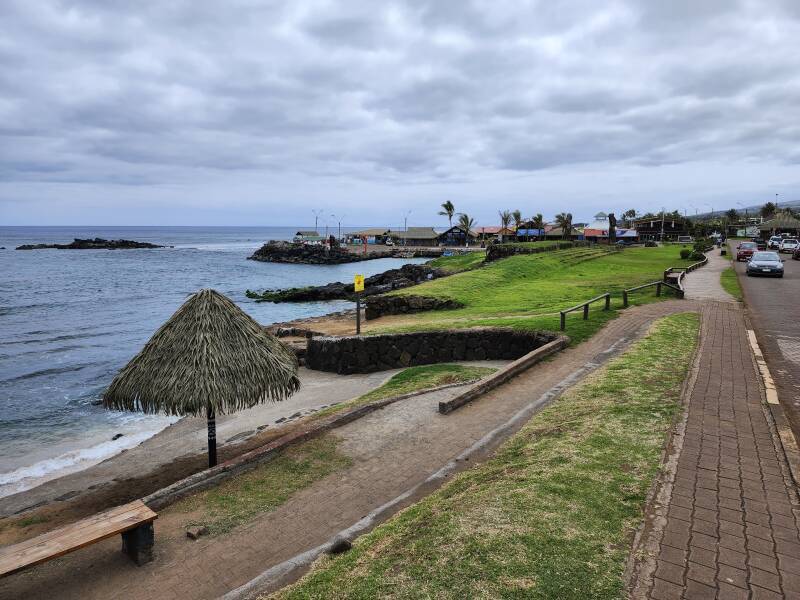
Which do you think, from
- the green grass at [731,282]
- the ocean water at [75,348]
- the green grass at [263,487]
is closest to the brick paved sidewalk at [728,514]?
the green grass at [263,487]

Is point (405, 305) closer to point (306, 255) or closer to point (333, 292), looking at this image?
point (333, 292)

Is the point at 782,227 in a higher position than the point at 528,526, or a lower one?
higher

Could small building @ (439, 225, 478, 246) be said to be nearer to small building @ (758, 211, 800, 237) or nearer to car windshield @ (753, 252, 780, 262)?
small building @ (758, 211, 800, 237)

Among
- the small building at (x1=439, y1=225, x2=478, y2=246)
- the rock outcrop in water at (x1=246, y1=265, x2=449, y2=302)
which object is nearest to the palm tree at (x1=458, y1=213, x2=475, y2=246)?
the small building at (x1=439, y1=225, x2=478, y2=246)

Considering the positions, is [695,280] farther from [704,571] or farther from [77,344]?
[77,344]

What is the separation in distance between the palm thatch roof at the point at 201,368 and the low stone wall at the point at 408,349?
8.74 m

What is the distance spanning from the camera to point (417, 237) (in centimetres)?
11544

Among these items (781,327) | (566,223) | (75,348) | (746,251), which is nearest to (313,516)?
(781,327)

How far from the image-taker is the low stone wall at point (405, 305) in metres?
25.8

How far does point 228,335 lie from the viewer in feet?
27.5

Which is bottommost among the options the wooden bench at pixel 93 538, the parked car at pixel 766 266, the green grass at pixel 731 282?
the wooden bench at pixel 93 538

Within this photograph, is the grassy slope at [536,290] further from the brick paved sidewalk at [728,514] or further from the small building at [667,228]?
the small building at [667,228]

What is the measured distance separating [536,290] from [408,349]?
13357 millimetres

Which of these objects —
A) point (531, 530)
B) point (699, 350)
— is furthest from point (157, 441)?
point (699, 350)
